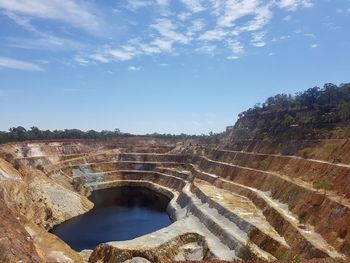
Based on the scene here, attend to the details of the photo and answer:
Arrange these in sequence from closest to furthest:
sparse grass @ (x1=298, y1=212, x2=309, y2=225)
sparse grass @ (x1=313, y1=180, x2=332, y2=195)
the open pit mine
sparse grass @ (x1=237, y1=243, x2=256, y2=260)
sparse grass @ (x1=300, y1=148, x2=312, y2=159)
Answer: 1. sparse grass @ (x1=237, y1=243, x2=256, y2=260)
2. the open pit mine
3. sparse grass @ (x1=298, y1=212, x2=309, y2=225)
4. sparse grass @ (x1=313, y1=180, x2=332, y2=195)
5. sparse grass @ (x1=300, y1=148, x2=312, y2=159)

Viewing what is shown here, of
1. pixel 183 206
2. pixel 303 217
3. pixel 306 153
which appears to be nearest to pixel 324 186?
pixel 303 217

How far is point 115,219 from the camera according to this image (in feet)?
251

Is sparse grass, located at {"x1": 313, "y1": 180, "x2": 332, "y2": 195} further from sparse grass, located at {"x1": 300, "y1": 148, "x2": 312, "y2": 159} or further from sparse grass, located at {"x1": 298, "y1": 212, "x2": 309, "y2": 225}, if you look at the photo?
sparse grass, located at {"x1": 300, "y1": 148, "x2": 312, "y2": 159}

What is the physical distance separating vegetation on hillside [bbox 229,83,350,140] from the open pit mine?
431 cm

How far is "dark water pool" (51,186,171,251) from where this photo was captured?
63.1 meters

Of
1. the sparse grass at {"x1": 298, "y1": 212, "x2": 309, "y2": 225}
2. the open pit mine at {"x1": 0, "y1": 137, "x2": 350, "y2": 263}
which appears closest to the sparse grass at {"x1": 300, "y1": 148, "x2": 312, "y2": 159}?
the open pit mine at {"x1": 0, "y1": 137, "x2": 350, "y2": 263}

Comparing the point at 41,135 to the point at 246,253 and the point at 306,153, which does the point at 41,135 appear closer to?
the point at 306,153

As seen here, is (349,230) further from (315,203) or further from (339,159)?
(339,159)

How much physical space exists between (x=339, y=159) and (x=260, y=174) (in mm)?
16804

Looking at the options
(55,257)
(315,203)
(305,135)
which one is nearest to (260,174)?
(305,135)

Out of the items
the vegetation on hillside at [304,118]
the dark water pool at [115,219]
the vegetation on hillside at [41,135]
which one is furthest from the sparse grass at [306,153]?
the vegetation on hillside at [41,135]

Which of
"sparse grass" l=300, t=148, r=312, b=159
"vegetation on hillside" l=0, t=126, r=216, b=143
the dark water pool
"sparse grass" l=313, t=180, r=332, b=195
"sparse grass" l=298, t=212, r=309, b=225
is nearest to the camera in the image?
"sparse grass" l=298, t=212, r=309, b=225

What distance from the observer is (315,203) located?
46.6m

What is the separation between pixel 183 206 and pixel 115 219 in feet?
43.0
